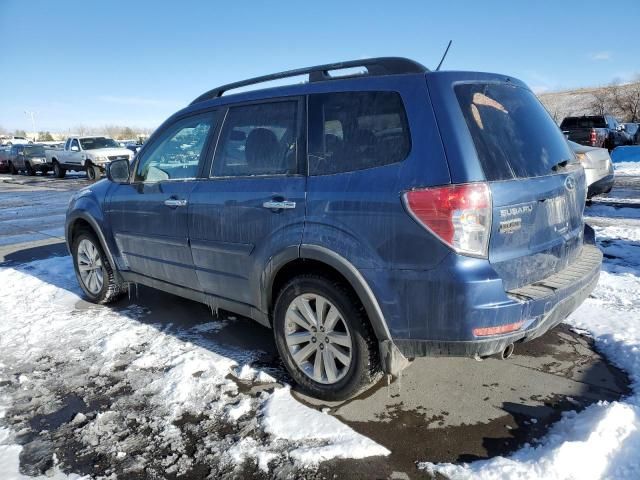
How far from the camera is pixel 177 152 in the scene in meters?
4.04

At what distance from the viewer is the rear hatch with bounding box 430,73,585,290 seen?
247 cm

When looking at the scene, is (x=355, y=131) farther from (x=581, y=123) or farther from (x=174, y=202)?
(x=581, y=123)

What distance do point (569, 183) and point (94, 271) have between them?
4423mm

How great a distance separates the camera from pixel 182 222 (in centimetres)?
377

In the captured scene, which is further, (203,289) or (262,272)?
(203,289)

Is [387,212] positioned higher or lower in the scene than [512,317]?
higher

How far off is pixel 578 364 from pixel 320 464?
6.61 feet

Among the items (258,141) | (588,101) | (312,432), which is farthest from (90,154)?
(588,101)

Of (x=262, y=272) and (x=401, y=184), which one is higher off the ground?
(x=401, y=184)

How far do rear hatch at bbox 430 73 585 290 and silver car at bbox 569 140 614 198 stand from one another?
355 cm

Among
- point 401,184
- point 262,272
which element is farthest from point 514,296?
point 262,272

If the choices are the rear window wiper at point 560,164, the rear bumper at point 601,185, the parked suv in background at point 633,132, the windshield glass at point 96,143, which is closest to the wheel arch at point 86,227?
the rear window wiper at point 560,164

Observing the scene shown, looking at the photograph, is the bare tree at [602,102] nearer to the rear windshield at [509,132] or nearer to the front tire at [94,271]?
the rear windshield at [509,132]

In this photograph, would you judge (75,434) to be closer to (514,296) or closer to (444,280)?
(444,280)
